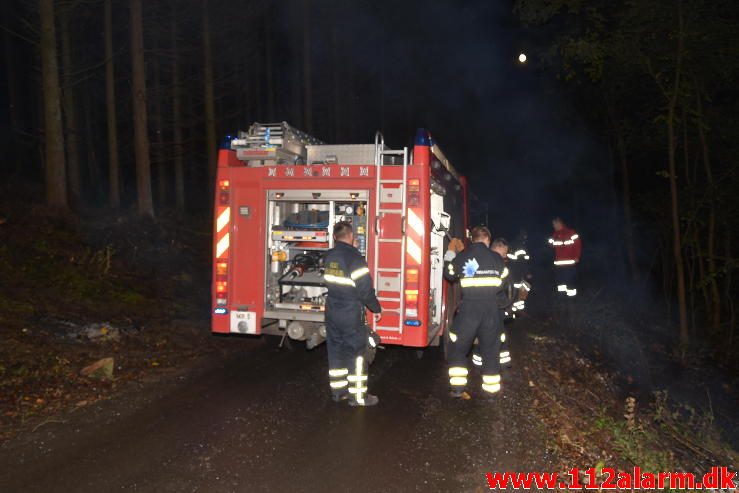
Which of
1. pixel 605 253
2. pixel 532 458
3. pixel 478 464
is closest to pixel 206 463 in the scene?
pixel 478 464

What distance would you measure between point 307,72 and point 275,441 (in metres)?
18.4

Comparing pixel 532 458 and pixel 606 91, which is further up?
pixel 606 91

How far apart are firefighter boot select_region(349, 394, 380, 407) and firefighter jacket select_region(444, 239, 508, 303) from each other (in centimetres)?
138

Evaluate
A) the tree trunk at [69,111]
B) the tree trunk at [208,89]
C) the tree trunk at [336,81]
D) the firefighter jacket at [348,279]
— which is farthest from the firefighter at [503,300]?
the tree trunk at [336,81]

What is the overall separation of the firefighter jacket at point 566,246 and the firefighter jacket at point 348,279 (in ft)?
18.5

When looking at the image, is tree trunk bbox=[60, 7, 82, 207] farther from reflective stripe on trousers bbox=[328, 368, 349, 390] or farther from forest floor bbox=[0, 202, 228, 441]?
reflective stripe on trousers bbox=[328, 368, 349, 390]

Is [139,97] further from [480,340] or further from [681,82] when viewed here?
[681,82]

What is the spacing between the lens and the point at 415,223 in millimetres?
5770

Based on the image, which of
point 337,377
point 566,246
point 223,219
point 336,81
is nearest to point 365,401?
point 337,377

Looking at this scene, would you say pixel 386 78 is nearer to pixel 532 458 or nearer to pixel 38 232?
pixel 38 232

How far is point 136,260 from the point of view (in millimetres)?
10695

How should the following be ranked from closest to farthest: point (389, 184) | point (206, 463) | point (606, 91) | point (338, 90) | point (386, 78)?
1. point (206, 463)
2. point (389, 184)
3. point (606, 91)
4. point (338, 90)
5. point (386, 78)

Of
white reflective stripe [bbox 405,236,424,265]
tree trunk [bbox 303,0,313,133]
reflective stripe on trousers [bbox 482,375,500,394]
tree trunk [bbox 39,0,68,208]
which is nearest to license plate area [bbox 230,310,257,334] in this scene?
white reflective stripe [bbox 405,236,424,265]

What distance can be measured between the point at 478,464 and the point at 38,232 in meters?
9.52
